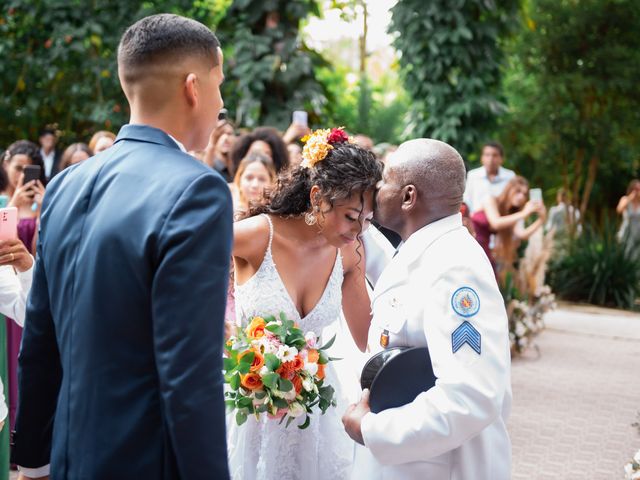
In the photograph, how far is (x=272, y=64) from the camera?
10.7 metres

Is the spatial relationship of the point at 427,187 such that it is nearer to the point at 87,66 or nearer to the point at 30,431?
the point at 30,431

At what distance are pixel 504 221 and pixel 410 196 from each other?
22.7ft

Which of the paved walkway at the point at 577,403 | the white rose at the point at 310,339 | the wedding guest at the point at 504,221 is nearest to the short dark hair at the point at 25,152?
the white rose at the point at 310,339

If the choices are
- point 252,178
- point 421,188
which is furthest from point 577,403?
point 421,188

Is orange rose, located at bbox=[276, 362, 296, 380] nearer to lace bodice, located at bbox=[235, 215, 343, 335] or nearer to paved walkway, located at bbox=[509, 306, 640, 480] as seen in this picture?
lace bodice, located at bbox=[235, 215, 343, 335]

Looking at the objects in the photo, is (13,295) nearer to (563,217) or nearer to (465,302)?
(465,302)

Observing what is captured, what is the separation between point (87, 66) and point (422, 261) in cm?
1005

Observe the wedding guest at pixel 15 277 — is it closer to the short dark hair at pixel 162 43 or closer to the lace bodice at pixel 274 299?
the lace bodice at pixel 274 299

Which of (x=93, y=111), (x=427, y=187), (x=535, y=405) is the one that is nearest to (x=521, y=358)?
(x=535, y=405)

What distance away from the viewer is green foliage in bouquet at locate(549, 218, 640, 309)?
1541 cm

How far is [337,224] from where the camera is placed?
3.53 m

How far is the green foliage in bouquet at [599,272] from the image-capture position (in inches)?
607

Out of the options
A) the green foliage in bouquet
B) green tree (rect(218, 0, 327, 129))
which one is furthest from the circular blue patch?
the green foliage in bouquet

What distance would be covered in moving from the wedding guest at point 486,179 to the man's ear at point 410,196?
25.3ft
